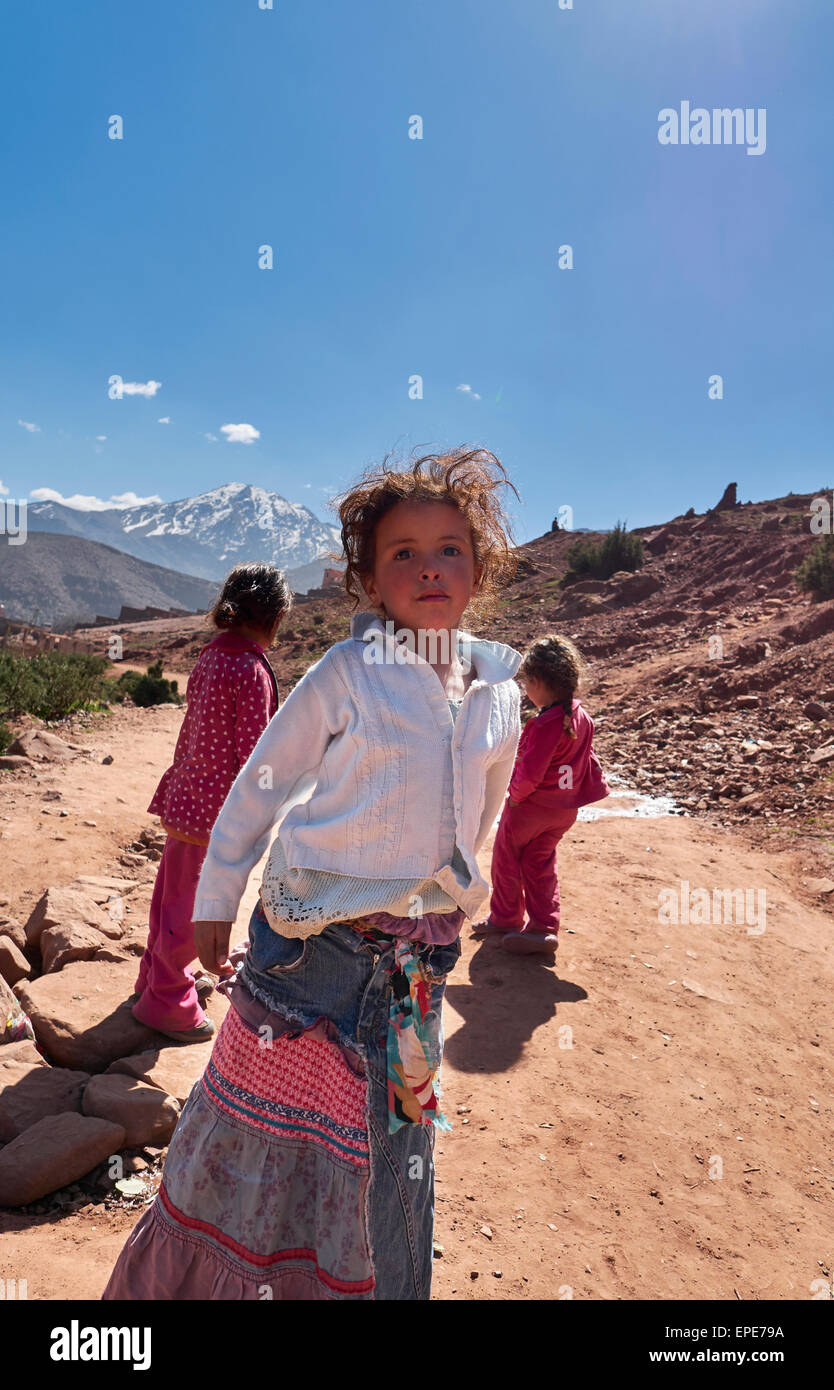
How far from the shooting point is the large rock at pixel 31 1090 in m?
2.54

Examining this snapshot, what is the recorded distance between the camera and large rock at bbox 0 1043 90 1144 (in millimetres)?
2543

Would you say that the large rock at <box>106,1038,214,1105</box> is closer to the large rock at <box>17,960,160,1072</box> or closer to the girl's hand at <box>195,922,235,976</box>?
the large rock at <box>17,960,160,1072</box>

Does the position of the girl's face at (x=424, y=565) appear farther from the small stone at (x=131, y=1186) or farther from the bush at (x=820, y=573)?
the bush at (x=820, y=573)

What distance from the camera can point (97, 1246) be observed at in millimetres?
2186

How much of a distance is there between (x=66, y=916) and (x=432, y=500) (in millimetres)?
3232

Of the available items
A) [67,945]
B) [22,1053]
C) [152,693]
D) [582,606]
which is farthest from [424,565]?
[582,606]

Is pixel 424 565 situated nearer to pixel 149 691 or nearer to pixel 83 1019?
pixel 83 1019

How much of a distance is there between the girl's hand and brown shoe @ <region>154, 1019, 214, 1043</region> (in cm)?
179

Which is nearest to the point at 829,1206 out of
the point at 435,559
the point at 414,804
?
the point at 414,804

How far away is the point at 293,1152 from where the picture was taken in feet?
4.88

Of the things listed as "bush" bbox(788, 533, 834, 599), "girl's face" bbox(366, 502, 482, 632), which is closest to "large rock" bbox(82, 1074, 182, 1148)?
"girl's face" bbox(366, 502, 482, 632)

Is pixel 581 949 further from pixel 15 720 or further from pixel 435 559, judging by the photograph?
pixel 15 720
